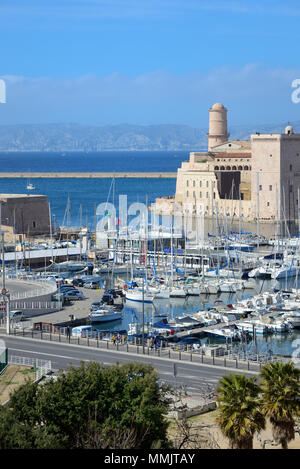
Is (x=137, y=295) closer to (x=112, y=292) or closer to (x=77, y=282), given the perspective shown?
(x=112, y=292)

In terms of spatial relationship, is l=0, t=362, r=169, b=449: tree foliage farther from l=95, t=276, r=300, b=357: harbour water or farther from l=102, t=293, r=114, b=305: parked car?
l=102, t=293, r=114, b=305: parked car

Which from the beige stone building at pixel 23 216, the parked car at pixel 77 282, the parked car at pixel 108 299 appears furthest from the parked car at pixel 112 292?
the beige stone building at pixel 23 216

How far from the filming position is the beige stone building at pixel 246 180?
64.8 metres

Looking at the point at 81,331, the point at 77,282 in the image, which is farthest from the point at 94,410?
the point at 77,282

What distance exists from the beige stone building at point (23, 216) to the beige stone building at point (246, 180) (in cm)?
1192

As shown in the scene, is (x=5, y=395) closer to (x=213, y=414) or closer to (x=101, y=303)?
(x=213, y=414)

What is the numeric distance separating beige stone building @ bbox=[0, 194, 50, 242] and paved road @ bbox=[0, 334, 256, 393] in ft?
90.1

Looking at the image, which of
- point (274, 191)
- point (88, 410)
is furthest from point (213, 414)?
point (274, 191)

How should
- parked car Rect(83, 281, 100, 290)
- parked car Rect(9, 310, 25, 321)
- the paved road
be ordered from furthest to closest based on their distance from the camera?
parked car Rect(83, 281, 100, 290)
parked car Rect(9, 310, 25, 321)
the paved road

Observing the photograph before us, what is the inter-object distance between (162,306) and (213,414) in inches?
716

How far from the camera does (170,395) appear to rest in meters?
19.3

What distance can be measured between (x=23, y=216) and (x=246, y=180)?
23.9 meters

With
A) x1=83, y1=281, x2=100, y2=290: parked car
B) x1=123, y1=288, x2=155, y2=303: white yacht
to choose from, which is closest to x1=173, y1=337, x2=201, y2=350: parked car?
x1=123, y1=288, x2=155, y2=303: white yacht

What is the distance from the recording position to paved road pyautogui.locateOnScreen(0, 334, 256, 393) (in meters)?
21.2
